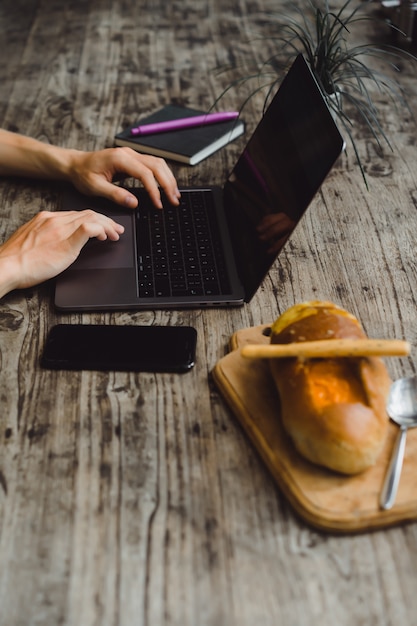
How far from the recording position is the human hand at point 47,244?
105 cm

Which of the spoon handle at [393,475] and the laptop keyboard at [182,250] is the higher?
the spoon handle at [393,475]

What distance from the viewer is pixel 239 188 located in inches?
48.7

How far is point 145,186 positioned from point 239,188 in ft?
0.56

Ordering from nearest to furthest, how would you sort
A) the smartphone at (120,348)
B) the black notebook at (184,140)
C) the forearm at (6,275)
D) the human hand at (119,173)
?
the smartphone at (120,348) → the forearm at (6,275) → the human hand at (119,173) → the black notebook at (184,140)

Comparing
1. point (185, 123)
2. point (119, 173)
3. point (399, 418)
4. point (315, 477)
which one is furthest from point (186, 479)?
point (185, 123)

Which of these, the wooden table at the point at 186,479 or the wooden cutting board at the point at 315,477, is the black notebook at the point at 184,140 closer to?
the wooden table at the point at 186,479

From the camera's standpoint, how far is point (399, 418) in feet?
2.73

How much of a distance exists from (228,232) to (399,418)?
→ 48 centimetres

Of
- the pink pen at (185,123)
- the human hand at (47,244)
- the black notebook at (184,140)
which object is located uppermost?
the human hand at (47,244)

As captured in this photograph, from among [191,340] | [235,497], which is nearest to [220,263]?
[191,340]

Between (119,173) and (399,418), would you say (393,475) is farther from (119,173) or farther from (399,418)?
(119,173)

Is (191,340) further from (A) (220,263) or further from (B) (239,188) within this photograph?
(B) (239,188)

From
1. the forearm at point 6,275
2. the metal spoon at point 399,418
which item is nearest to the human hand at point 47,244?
the forearm at point 6,275

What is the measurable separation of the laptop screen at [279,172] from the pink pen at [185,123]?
0.28m
